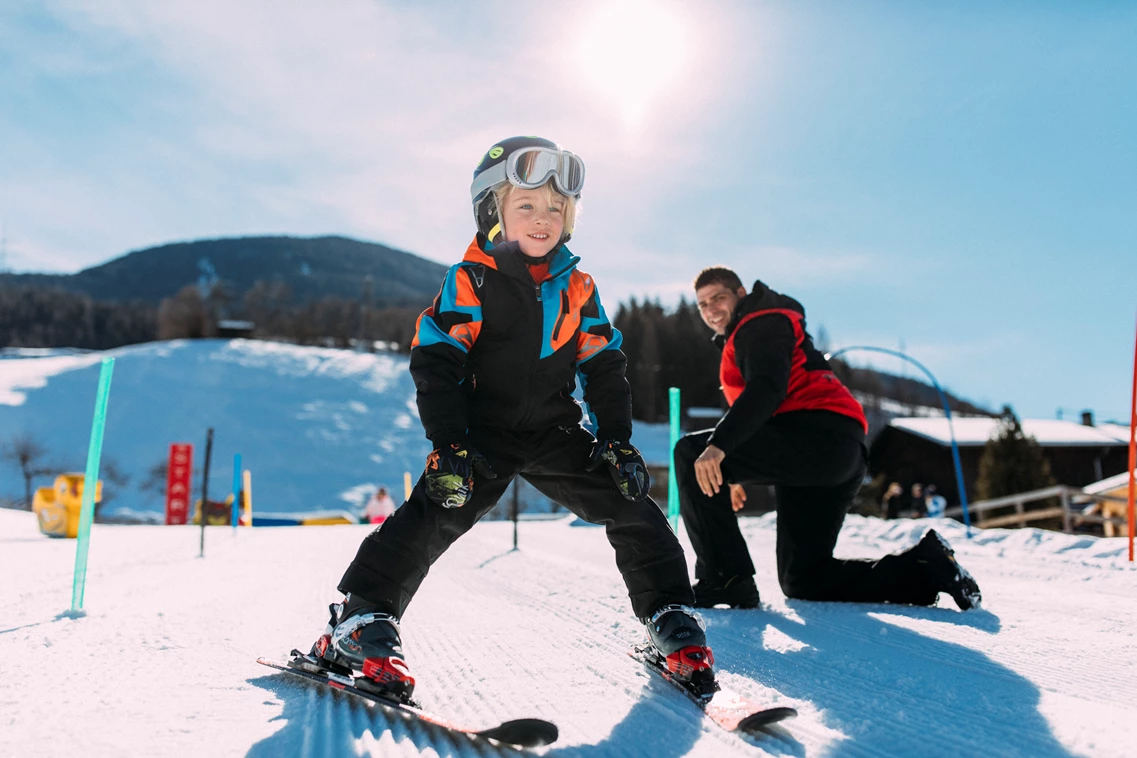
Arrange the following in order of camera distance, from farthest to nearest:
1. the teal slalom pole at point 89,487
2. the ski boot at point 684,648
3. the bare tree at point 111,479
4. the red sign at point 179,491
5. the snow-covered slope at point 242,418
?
the snow-covered slope at point 242,418 < the bare tree at point 111,479 < the red sign at point 179,491 < the teal slalom pole at point 89,487 < the ski boot at point 684,648

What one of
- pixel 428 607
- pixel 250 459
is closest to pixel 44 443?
pixel 250 459

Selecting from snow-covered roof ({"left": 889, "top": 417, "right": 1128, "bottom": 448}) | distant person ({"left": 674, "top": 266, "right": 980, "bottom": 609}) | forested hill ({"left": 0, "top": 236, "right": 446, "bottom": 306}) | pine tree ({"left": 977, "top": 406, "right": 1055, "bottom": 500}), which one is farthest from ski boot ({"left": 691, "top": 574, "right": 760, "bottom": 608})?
forested hill ({"left": 0, "top": 236, "right": 446, "bottom": 306})

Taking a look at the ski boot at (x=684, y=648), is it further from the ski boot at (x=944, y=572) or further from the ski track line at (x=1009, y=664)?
the ski boot at (x=944, y=572)

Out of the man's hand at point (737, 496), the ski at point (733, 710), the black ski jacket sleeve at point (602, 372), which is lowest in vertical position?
the ski at point (733, 710)

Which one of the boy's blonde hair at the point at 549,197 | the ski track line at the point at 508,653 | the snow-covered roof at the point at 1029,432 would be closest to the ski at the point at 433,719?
the ski track line at the point at 508,653

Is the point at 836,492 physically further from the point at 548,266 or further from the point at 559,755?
the point at 559,755

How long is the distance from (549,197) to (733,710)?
54.6 inches

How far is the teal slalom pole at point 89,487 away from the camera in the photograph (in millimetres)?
2533

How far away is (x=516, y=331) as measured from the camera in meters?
1.89

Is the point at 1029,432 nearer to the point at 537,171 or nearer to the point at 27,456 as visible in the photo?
the point at 537,171

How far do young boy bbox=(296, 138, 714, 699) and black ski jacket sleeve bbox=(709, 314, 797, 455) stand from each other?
68 centimetres

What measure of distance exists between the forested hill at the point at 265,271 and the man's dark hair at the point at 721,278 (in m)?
122

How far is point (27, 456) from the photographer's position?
1318 inches

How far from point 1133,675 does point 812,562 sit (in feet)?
3.67
